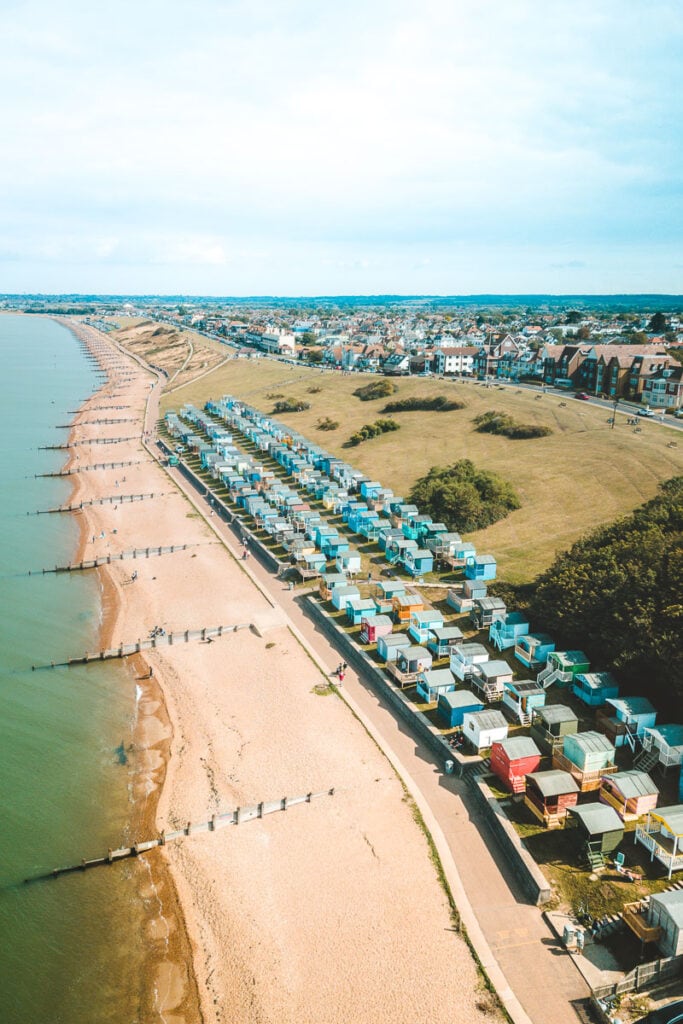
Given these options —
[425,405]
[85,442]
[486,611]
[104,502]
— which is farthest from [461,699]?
[85,442]

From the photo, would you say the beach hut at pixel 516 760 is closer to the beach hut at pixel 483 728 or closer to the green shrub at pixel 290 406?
the beach hut at pixel 483 728

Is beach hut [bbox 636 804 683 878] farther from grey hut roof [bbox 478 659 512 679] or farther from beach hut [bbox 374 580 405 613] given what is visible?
beach hut [bbox 374 580 405 613]

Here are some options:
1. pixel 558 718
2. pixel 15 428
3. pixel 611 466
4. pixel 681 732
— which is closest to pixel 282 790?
pixel 558 718

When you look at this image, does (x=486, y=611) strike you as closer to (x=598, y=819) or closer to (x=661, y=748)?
(x=661, y=748)

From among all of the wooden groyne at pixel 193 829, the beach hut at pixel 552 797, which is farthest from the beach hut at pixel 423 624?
the beach hut at pixel 552 797

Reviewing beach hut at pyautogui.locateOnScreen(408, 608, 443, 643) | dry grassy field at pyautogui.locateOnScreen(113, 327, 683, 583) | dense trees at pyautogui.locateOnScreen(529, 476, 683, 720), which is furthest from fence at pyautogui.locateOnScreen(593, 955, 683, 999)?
dry grassy field at pyautogui.locateOnScreen(113, 327, 683, 583)
